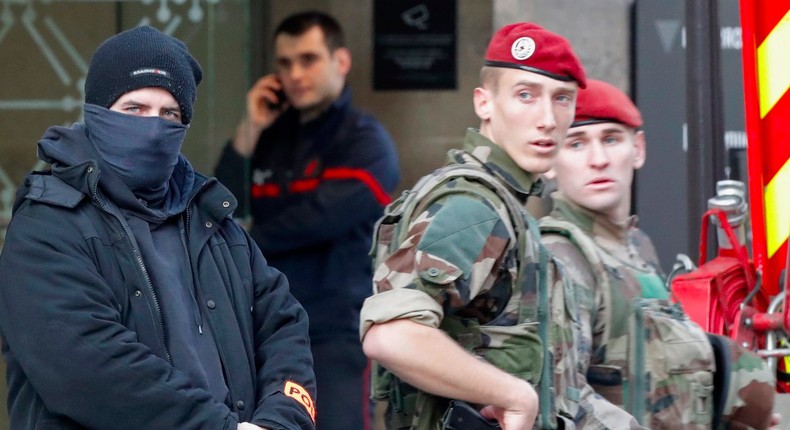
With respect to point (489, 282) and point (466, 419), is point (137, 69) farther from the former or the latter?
point (466, 419)

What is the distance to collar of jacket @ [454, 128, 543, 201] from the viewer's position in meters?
3.42

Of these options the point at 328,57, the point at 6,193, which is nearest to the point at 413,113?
the point at 328,57

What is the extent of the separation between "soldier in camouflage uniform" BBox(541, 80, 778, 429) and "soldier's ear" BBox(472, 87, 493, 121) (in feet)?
1.00

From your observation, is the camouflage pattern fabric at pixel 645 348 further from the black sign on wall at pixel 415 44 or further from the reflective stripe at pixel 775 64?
the black sign on wall at pixel 415 44

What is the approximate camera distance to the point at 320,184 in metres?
6.38

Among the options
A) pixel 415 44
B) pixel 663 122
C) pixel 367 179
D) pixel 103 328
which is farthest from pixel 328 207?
pixel 103 328

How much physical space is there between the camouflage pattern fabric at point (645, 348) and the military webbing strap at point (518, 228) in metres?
0.41

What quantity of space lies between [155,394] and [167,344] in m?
0.14

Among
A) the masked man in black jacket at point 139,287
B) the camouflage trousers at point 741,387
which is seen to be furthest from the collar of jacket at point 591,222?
the masked man in black jacket at point 139,287

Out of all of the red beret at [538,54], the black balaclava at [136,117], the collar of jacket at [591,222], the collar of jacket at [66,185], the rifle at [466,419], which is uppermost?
the red beret at [538,54]

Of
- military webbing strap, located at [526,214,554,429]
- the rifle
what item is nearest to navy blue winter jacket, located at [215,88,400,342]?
military webbing strap, located at [526,214,554,429]

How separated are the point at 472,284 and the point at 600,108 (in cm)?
132

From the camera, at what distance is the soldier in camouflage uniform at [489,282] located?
3117 mm

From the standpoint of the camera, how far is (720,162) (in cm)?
554
